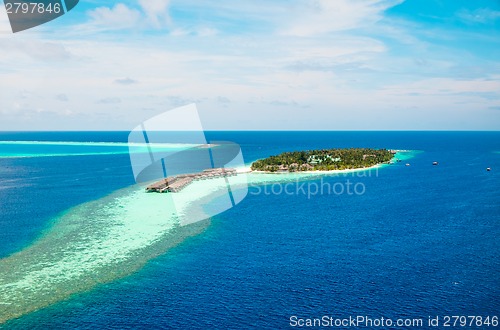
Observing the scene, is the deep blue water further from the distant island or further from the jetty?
the distant island

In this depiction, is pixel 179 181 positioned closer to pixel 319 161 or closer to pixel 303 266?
pixel 319 161

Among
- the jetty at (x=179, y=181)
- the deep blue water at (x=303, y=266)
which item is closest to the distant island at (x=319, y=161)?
the jetty at (x=179, y=181)

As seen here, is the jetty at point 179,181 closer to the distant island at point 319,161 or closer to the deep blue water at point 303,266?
the distant island at point 319,161

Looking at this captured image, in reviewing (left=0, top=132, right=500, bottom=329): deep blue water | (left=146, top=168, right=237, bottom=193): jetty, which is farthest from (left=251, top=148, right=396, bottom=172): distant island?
(left=0, top=132, right=500, bottom=329): deep blue water

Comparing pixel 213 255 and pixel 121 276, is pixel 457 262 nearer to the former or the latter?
pixel 213 255

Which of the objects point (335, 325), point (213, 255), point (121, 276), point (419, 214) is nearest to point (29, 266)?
point (121, 276)

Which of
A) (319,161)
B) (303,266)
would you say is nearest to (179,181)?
(319,161)
